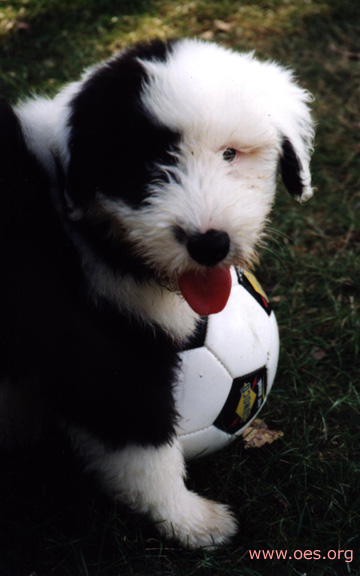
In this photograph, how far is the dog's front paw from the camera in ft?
7.30

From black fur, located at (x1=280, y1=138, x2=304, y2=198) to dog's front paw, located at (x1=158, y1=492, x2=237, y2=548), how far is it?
1117 mm

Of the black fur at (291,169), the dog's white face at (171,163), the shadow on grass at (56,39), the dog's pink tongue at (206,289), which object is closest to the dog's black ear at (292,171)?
the black fur at (291,169)

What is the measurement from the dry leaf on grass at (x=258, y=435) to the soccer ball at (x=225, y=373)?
5.7 inches

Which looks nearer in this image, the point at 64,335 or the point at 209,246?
the point at 209,246

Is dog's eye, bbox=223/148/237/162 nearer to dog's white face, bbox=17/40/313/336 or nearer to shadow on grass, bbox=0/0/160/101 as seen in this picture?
dog's white face, bbox=17/40/313/336

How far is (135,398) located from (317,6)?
17.2 ft

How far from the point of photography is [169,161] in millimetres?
1715

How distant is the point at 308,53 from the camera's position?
17.9 ft

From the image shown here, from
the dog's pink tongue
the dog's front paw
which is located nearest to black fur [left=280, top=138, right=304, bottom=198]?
the dog's pink tongue

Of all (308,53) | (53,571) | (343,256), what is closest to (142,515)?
(53,571)

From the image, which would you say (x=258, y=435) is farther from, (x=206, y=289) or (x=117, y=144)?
(x=117, y=144)

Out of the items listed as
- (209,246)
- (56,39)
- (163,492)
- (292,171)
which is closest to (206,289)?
(209,246)

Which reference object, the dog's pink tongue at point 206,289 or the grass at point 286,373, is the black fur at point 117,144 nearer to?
the dog's pink tongue at point 206,289

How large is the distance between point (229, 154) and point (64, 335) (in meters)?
0.70
